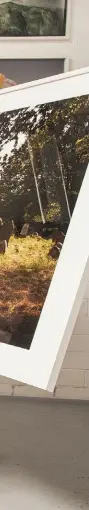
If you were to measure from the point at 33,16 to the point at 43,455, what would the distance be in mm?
1546

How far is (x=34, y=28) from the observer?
255 centimetres

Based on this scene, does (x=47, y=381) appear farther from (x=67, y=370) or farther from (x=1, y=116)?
(x=67, y=370)

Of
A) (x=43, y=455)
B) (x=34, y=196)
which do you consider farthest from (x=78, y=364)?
(x=34, y=196)

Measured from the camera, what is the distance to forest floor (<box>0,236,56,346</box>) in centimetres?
134

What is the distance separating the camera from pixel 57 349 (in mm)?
1181

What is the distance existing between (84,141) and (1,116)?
357mm

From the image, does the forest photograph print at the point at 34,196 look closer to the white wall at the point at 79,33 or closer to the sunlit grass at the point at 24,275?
the sunlit grass at the point at 24,275

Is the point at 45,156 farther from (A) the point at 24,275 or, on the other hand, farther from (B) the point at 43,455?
(B) the point at 43,455

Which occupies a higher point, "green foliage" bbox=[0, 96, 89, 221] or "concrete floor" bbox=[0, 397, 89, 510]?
"green foliage" bbox=[0, 96, 89, 221]

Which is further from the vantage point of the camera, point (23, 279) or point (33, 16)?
point (33, 16)

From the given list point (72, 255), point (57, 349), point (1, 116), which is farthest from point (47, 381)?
point (1, 116)

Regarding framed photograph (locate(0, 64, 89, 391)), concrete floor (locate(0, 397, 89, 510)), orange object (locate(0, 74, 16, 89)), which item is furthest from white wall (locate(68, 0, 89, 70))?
concrete floor (locate(0, 397, 89, 510))

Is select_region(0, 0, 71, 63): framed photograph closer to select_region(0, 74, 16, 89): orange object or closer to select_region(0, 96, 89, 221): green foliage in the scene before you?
select_region(0, 74, 16, 89): orange object

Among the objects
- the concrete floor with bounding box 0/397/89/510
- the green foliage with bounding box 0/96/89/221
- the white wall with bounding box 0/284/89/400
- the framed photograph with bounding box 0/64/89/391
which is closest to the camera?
the framed photograph with bounding box 0/64/89/391
